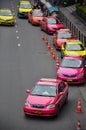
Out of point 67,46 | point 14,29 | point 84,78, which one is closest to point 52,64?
point 67,46

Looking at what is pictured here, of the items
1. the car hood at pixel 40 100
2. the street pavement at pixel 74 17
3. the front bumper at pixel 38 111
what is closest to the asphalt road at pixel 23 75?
the front bumper at pixel 38 111

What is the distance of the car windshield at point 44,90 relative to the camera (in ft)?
84.8

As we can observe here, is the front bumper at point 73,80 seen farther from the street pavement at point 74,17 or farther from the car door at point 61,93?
the street pavement at point 74,17

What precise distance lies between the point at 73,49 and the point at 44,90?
12.4 metres

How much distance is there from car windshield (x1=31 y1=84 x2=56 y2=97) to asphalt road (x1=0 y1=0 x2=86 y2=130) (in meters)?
1.04

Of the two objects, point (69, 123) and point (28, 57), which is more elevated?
point (69, 123)

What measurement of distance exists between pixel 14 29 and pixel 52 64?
1631cm

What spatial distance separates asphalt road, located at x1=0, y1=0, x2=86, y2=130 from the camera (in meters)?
24.3

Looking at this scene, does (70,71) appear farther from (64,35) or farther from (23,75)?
(64,35)

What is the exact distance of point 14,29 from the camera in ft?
171

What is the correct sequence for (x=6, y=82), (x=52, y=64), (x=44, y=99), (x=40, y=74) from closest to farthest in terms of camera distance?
1. (x=44, y=99)
2. (x=6, y=82)
3. (x=40, y=74)
4. (x=52, y=64)

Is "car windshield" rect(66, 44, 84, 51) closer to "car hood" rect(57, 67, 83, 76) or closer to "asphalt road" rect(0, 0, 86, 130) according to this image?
Result: "asphalt road" rect(0, 0, 86, 130)

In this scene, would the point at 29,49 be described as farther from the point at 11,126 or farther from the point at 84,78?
the point at 11,126

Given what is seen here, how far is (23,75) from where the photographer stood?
33.4 meters
